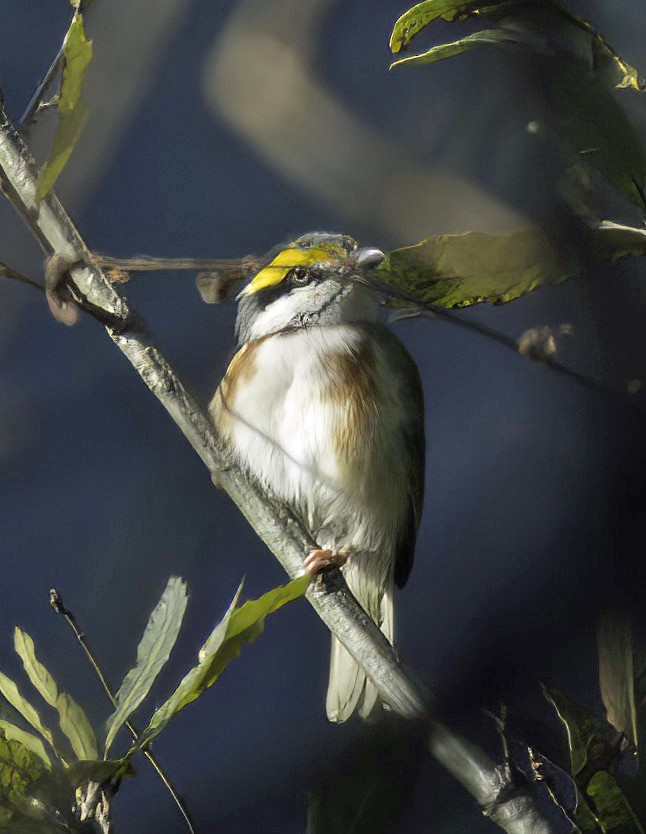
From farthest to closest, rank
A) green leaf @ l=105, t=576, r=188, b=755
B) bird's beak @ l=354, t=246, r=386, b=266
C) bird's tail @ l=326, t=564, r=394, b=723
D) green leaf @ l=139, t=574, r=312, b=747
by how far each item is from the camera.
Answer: bird's tail @ l=326, t=564, r=394, b=723 < bird's beak @ l=354, t=246, r=386, b=266 < green leaf @ l=105, t=576, r=188, b=755 < green leaf @ l=139, t=574, r=312, b=747

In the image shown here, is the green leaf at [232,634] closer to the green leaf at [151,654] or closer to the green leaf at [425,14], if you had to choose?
the green leaf at [151,654]

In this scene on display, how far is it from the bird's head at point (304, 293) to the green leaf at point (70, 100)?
→ 0.83m

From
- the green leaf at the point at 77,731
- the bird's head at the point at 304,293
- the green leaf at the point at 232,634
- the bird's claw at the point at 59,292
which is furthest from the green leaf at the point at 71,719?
the bird's head at the point at 304,293

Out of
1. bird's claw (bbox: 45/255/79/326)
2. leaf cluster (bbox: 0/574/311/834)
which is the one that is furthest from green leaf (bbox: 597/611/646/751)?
bird's claw (bbox: 45/255/79/326)

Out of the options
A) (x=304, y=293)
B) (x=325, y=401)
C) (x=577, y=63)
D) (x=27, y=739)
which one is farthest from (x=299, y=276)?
(x=27, y=739)

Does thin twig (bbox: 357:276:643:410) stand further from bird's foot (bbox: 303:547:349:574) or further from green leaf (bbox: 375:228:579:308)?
bird's foot (bbox: 303:547:349:574)

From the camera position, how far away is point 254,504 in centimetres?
104

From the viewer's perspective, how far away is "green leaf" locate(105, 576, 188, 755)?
839mm

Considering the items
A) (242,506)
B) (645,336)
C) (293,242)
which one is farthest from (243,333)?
(645,336)

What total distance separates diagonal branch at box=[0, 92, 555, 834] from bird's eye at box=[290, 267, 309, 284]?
2.26 ft

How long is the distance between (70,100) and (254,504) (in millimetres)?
427

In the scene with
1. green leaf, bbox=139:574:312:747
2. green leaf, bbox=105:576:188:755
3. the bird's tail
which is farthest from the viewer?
Result: the bird's tail

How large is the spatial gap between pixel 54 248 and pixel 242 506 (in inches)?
12.0

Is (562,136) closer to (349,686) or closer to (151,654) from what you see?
(151,654)
